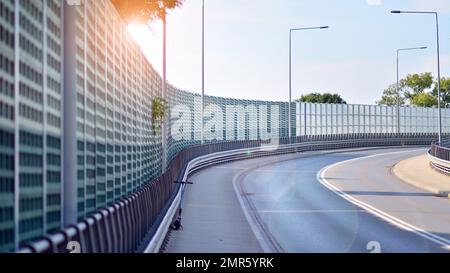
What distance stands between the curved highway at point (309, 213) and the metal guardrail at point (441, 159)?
247cm

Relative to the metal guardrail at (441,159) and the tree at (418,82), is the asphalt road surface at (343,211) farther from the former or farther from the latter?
the tree at (418,82)

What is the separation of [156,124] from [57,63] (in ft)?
41.5

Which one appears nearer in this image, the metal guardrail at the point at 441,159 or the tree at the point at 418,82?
the metal guardrail at the point at 441,159

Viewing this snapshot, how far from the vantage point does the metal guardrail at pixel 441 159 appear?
35.0m

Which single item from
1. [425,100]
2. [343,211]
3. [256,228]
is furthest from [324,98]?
[256,228]

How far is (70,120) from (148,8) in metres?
20.7

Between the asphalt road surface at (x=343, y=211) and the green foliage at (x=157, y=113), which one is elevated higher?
the green foliage at (x=157, y=113)

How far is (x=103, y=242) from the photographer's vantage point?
7.80 metres

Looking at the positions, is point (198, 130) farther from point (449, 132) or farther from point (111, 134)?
point (449, 132)

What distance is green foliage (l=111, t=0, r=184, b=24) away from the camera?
87.3 ft

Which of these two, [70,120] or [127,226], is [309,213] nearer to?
[127,226]

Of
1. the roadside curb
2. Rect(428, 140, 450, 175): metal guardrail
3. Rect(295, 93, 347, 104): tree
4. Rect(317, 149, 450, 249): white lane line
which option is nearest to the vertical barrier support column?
Rect(317, 149, 450, 249): white lane line

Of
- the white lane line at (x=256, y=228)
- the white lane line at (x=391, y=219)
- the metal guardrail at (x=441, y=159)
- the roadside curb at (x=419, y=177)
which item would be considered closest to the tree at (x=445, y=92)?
the roadside curb at (x=419, y=177)

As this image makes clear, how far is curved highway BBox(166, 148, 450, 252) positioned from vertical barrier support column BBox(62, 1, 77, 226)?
4.75m
